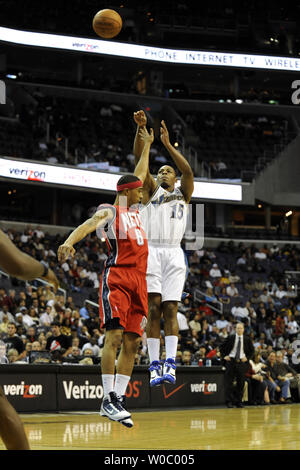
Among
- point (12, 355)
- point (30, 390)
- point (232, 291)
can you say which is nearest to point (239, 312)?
point (232, 291)

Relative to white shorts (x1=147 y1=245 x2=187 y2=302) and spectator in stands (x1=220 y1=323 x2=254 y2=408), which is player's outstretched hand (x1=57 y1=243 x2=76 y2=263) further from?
spectator in stands (x1=220 y1=323 x2=254 y2=408)

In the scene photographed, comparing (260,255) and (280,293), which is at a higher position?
(260,255)

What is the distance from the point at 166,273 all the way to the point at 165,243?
0.33 meters

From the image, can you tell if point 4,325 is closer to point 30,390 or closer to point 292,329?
point 30,390

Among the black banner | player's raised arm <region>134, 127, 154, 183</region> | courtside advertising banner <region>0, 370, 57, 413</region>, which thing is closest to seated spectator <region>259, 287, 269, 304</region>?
the black banner

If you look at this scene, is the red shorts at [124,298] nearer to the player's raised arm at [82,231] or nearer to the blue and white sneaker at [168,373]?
the player's raised arm at [82,231]

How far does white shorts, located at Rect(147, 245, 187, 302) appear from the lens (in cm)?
746

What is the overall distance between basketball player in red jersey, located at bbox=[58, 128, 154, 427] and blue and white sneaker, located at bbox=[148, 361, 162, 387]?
17.4 inches

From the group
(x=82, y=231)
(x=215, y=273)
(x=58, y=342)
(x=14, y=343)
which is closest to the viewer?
(x=82, y=231)

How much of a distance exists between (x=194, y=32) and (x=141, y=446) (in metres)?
36.7

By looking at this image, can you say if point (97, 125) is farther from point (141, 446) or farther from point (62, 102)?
point (141, 446)

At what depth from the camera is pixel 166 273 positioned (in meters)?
7.52

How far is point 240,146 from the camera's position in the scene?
3669 centimetres
